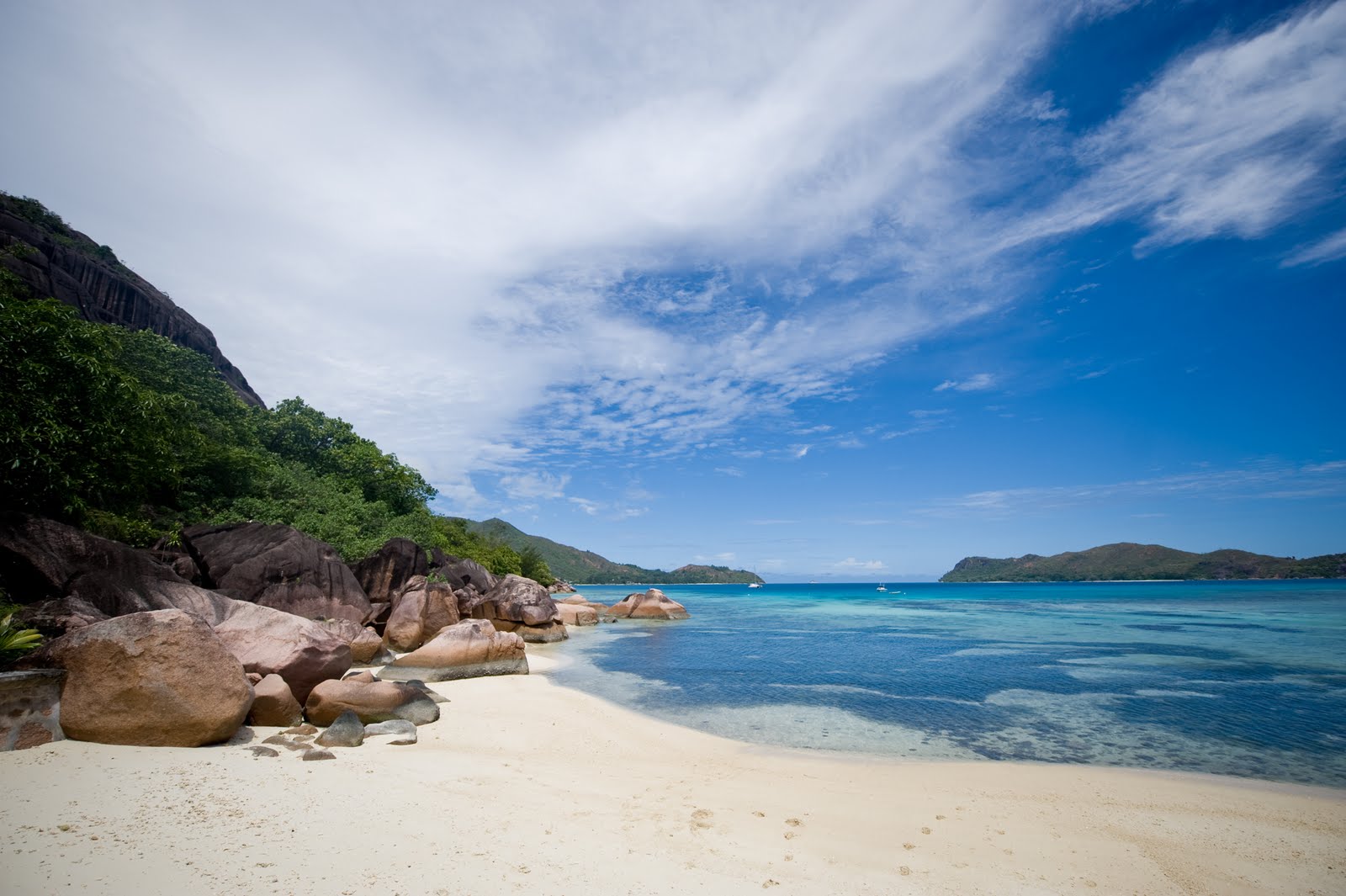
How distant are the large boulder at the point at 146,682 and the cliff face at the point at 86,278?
3114cm

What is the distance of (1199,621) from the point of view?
44406 mm

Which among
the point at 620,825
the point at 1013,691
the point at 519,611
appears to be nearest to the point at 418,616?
the point at 519,611

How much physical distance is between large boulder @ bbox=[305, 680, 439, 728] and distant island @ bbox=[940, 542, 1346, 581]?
203m

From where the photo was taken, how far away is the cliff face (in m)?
33.8

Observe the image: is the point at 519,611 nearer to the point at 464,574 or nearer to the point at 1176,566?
the point at 464,574

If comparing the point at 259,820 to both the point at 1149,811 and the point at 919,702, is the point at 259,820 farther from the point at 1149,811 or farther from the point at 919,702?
the point at 919,702

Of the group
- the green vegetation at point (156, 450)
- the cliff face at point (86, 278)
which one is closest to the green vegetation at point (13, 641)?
the green vegetation at point (156, 450)

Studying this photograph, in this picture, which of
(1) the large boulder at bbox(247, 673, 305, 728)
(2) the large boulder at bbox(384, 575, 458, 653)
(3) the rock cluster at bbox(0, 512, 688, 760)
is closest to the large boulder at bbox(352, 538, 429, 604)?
(2) the large boulder at bbox(384, 575, 458, 653)

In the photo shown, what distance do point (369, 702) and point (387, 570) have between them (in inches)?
609

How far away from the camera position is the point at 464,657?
17.6 meters

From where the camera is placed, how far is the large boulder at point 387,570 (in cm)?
2433

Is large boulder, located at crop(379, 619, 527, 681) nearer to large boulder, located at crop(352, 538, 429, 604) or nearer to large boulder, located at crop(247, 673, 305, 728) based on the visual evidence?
large boulder, located at crop(247, 673, 305, 728)

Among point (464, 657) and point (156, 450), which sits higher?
point (156, 450)

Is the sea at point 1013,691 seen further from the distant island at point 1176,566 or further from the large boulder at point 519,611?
the distant island at point 1176,566
